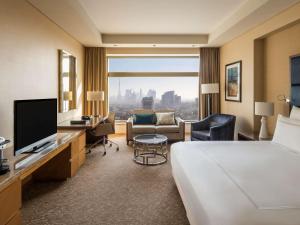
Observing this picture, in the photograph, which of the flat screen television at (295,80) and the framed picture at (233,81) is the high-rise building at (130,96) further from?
the flat screen television at (295,80)

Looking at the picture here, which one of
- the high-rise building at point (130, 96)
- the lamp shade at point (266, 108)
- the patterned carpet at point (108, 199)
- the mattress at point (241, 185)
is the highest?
the high-rise building at point (130, 96)

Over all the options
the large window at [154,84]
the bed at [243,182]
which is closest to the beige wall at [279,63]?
the bed at [243,182]


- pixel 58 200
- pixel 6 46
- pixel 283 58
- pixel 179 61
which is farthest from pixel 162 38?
pixel 58 200

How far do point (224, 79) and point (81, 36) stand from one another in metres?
4.17

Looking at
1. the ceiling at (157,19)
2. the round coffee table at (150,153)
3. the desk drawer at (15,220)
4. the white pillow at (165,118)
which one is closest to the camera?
the desk drawer at (15,220)

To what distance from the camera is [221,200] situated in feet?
5.50

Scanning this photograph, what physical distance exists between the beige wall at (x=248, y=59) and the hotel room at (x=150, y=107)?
0.03m

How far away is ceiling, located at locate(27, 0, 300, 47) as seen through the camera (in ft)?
13.3

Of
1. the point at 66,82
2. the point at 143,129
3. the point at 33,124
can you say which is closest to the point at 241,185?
the point at 33,124

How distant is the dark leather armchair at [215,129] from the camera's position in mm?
5105

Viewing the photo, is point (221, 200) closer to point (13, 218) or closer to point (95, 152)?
point (13, 218)

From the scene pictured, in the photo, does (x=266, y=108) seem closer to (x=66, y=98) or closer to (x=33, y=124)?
(x=33, y=124)

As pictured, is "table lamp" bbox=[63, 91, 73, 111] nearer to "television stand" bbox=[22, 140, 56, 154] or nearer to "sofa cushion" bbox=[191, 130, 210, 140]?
"television stand" bbox=[22, 140, 56, 154]

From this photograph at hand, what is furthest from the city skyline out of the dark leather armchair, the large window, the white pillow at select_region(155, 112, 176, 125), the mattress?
the mattress
